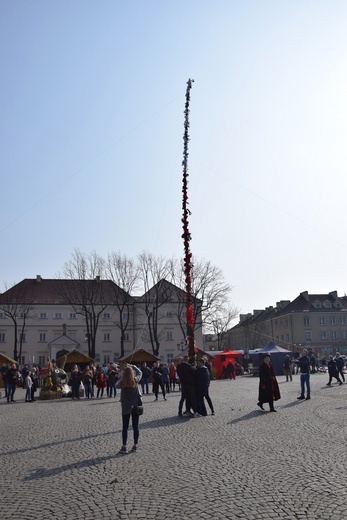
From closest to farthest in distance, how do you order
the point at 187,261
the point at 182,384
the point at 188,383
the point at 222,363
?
the point at 188,383 < the point at 182,384 < the point at 187,261 < the point at 222,363

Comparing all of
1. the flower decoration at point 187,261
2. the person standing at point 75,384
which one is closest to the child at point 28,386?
the person standing at point 75,384

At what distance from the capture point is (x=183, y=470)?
7.88 m

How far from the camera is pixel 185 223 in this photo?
18.7m

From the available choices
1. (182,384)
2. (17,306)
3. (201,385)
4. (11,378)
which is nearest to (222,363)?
(11,378)

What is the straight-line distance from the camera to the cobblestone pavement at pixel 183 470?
5.89 m

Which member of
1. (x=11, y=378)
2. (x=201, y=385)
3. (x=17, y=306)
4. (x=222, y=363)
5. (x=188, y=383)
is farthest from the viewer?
(x=17, y=306)

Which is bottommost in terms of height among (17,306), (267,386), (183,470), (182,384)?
(183,470)

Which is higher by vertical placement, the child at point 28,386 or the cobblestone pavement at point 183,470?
→ the child at point 28,386

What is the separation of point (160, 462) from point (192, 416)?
22.5 feet

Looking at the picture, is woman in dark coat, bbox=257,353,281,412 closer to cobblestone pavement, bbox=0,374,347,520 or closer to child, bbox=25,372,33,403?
cobblestone pavement, bbox=0,374,347,520

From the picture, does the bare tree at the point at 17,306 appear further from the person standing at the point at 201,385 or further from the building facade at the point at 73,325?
the person standing at the point at 201,385

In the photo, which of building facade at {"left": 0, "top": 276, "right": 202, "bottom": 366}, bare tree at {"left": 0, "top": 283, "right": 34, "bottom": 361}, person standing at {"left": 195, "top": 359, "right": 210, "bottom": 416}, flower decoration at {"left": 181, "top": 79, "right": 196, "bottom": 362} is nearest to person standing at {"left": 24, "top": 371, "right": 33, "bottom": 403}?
flower decoration at {"left": 181, "top": 79, "right": 196, "bottom": 362}

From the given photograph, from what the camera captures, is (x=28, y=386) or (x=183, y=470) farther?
(x=28, y=386)

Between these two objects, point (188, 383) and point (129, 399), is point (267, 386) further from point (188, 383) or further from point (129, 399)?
point (129, 399)
